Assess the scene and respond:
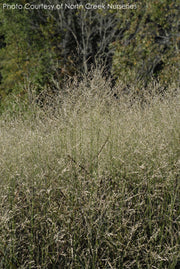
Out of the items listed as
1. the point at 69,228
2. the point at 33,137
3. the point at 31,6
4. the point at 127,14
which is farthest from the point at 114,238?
the point at 31,6

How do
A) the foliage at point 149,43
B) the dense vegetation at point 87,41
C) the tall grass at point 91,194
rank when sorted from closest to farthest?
the tall grass at point 91,194 → the foliage at point 149,43 → the dense vegetation at point 87,41

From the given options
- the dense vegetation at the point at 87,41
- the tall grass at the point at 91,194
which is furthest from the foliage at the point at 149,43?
the tall grass at the point at 91,194

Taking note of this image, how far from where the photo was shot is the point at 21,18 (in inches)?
305

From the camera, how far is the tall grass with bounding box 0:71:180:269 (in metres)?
1.78

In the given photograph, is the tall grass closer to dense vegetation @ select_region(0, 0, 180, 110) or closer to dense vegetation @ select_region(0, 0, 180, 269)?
dense vegetation @ select_region(0, 0, 180, 269)

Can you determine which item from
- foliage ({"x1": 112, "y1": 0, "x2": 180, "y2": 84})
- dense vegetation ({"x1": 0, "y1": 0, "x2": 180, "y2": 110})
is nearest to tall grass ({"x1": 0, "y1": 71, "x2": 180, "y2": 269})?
foliage ({"x1": 112, "y1": 0, "x2": 180, "y2": 84})

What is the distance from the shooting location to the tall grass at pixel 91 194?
1.78 m

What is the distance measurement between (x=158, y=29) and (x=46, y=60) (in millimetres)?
2820

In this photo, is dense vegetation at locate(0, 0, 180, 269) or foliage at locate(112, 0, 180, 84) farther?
foliage at locate(112, 0, 180, 84)

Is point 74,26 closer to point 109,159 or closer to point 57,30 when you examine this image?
point 57,30

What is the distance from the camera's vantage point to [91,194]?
204 centimetres

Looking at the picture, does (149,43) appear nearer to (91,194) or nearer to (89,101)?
(89,101)

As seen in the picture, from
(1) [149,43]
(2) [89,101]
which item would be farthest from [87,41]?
(2) [89,101]

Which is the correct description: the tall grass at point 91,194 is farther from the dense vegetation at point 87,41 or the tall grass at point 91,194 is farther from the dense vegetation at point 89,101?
the dense vegetation at point 87,41
